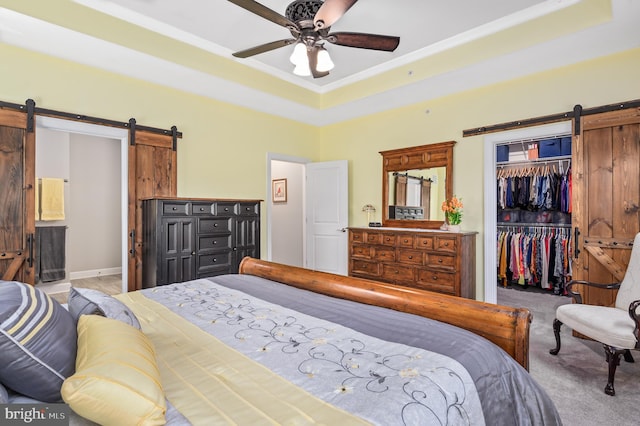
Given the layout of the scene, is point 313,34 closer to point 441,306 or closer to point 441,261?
point 441,306

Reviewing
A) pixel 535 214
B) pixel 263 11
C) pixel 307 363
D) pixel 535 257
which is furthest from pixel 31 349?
pixel 535 214

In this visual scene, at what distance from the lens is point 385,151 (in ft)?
15.9

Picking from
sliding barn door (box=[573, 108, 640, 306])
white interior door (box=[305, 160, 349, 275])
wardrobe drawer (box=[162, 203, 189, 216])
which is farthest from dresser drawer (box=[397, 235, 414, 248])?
wardrobe drawer (box=[162, 203, 189, 216])

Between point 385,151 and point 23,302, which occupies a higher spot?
point 385,151

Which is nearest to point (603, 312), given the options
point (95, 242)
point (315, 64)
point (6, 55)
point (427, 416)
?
point (427, 416)

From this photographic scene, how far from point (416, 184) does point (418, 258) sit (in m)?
1.10

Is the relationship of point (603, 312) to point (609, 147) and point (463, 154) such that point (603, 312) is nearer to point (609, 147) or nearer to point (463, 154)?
point (609, 147)

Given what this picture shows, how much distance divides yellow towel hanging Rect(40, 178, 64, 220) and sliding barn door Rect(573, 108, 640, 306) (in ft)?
21.7

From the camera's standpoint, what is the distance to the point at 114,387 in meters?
0.82

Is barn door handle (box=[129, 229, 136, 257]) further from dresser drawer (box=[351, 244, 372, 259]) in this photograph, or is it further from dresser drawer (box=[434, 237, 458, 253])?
dresser drawer (box=[434, 237, 458, 253])

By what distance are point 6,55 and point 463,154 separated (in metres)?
4.76

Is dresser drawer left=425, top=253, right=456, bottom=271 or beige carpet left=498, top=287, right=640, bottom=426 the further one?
dresser drawer left=425, top=253, right=456, bottom=271

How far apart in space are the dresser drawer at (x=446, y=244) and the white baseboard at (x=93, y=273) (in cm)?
569

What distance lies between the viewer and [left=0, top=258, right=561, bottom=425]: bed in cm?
87
